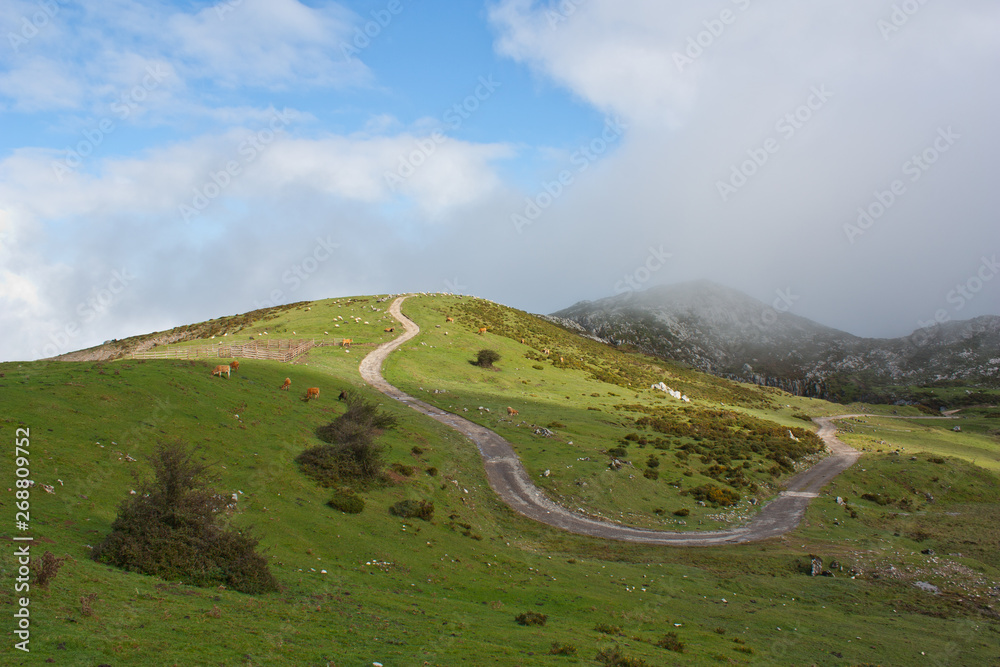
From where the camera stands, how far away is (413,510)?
94.0 ft

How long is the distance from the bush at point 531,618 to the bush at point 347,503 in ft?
39.2

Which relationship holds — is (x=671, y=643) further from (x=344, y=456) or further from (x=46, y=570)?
(x=344, y=456)

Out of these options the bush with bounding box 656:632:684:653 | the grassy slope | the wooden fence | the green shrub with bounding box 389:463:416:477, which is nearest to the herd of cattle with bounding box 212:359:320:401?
the grassy slope

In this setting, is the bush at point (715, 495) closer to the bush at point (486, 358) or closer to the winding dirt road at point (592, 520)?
the winding dirt road at point (592, 520)

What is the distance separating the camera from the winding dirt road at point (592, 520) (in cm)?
3258

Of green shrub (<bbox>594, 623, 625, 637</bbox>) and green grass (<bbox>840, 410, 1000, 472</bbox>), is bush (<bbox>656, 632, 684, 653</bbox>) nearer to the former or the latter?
green shrub (<bbox>594, 623, 625, 637</bbox>)

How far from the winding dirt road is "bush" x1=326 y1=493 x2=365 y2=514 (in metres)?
11.4

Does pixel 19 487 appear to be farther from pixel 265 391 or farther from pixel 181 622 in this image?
pixel 265 391

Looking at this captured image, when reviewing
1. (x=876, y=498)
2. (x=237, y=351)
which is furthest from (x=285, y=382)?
(x=876, y=498)

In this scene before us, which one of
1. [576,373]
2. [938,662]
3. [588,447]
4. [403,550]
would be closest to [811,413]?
[576,373]

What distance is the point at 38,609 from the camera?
37.0ft

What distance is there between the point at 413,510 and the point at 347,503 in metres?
3.96

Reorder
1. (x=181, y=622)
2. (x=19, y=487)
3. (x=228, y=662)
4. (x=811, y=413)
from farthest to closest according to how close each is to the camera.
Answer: (x=811, y=413), (x=19, y=487), (x=181, y=622), (x=228, y=662)

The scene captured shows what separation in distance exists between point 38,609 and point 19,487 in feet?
33.0
